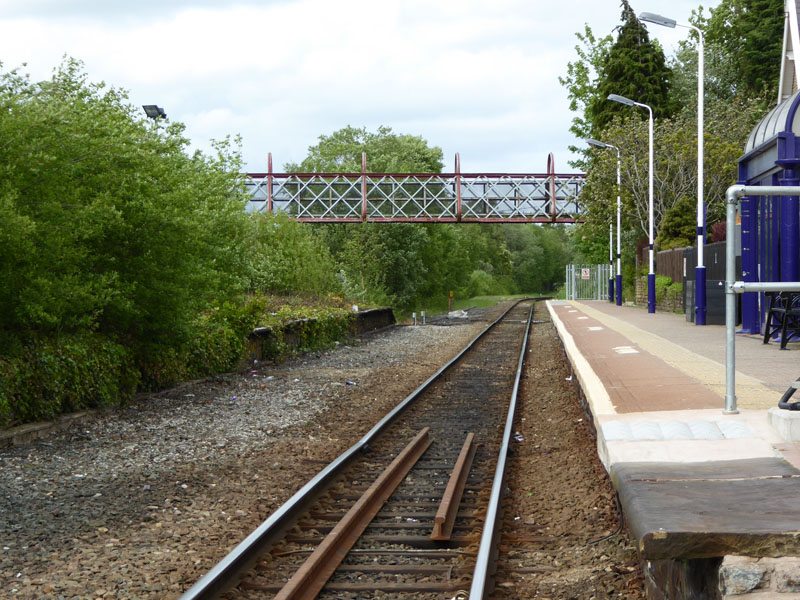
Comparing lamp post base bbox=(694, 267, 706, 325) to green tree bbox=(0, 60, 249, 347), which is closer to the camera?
green tree bbox=(0, 60, 249, 347)

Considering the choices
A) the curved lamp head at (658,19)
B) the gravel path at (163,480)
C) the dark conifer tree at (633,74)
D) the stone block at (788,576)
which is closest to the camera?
the stone block at (788,576)

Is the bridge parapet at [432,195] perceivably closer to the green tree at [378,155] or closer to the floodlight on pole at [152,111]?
the green tree at [378,155]

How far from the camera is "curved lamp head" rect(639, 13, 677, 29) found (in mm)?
23125

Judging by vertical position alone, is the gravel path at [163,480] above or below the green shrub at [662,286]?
below

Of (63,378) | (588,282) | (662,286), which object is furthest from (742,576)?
(588,282)

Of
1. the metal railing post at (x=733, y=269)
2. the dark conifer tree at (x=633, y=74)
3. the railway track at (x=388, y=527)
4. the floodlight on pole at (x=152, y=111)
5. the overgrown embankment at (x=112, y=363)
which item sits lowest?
the railway track at (x=388, y=527)

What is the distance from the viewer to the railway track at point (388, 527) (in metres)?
5.28

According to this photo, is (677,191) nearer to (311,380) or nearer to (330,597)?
(311,380)

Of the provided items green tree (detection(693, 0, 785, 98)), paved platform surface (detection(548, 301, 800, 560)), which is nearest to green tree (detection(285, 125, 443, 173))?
green tree (detection(693, 0, 785, 98))

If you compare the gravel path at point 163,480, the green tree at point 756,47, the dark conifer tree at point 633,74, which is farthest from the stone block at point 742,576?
the green tree at point 756,47

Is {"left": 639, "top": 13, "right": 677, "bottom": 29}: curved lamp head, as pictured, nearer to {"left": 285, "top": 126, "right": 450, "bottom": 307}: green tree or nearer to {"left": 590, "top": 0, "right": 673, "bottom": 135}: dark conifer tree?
{"left": 285, "top": 126, "right": 450, "bottom": 307}: green tree

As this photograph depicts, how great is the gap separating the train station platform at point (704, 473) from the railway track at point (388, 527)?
1.07 metres

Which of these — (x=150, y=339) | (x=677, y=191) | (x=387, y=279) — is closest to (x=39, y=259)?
(x=150, y=339)

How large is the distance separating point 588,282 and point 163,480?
176 feet
